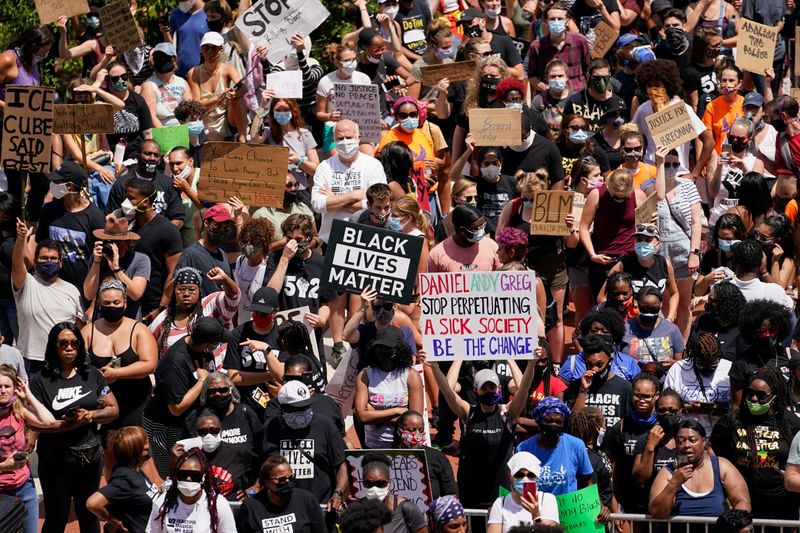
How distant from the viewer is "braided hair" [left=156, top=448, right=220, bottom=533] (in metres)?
10.8

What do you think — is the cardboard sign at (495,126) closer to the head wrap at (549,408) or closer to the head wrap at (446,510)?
the head wrap at (549,408)

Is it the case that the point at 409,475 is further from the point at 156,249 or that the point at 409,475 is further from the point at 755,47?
the point at 755,47

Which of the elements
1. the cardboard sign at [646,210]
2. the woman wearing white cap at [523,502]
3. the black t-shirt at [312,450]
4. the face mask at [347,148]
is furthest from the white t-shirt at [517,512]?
the face mask at [347,148]

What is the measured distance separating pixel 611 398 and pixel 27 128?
224 inches

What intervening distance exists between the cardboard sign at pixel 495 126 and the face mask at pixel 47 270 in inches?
162

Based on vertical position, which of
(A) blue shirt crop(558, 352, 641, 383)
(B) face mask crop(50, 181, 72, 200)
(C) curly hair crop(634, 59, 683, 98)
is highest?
(C) curly hair crop(634, 59, 683, 98)

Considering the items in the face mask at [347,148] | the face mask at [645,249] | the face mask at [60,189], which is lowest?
the face mask at [645,249]

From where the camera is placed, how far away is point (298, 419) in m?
11.5

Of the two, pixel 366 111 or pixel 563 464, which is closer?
pixel 563 464

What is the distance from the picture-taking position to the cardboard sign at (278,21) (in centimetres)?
1698

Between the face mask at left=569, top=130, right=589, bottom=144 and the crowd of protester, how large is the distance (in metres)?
0.03

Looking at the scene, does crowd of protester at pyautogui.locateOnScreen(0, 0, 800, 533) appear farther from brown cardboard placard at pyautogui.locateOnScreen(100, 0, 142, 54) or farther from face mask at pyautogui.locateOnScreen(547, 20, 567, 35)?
brown cardboard placard at pyautogui.locateOnScreen(100, 0, 142, 54)

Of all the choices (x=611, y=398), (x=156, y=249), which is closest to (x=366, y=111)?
(x=156, y=249)

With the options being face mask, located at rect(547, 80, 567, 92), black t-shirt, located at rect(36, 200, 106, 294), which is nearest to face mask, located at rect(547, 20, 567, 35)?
face mask, located at rect(547, 80, 567, 92)
